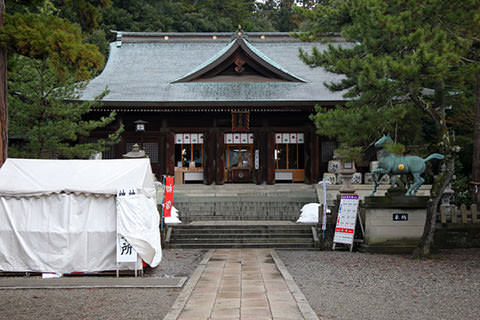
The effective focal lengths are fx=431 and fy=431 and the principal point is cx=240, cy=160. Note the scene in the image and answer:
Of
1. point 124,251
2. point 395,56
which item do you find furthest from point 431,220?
point 124,251

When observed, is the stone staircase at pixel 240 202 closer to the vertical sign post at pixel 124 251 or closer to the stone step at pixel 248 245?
the stone step at pixel 248 245

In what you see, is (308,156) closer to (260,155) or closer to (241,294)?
(260,155)

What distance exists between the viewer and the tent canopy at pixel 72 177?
874 cm

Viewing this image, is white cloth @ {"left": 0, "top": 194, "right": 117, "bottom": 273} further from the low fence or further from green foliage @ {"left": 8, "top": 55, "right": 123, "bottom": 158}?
the low fence

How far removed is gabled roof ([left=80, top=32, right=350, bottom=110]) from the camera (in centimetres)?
1822

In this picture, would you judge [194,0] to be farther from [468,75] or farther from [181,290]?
[181,290]

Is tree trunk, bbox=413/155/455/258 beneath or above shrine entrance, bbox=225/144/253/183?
beneath

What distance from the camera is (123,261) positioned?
8.53 m

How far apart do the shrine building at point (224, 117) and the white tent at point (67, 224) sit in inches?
366

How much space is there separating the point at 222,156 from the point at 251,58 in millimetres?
4746

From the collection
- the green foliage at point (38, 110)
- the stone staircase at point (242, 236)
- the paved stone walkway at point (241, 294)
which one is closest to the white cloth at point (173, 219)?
the stone staircase at point (242, 236)

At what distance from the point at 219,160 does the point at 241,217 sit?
472 cm

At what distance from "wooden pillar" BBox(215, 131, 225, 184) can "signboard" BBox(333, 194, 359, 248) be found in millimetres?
8186

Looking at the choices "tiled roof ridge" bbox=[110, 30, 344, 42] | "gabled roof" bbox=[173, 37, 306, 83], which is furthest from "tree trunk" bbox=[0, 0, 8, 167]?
"tiled roof ridge" bbox=[110, 30, 344, 42]
